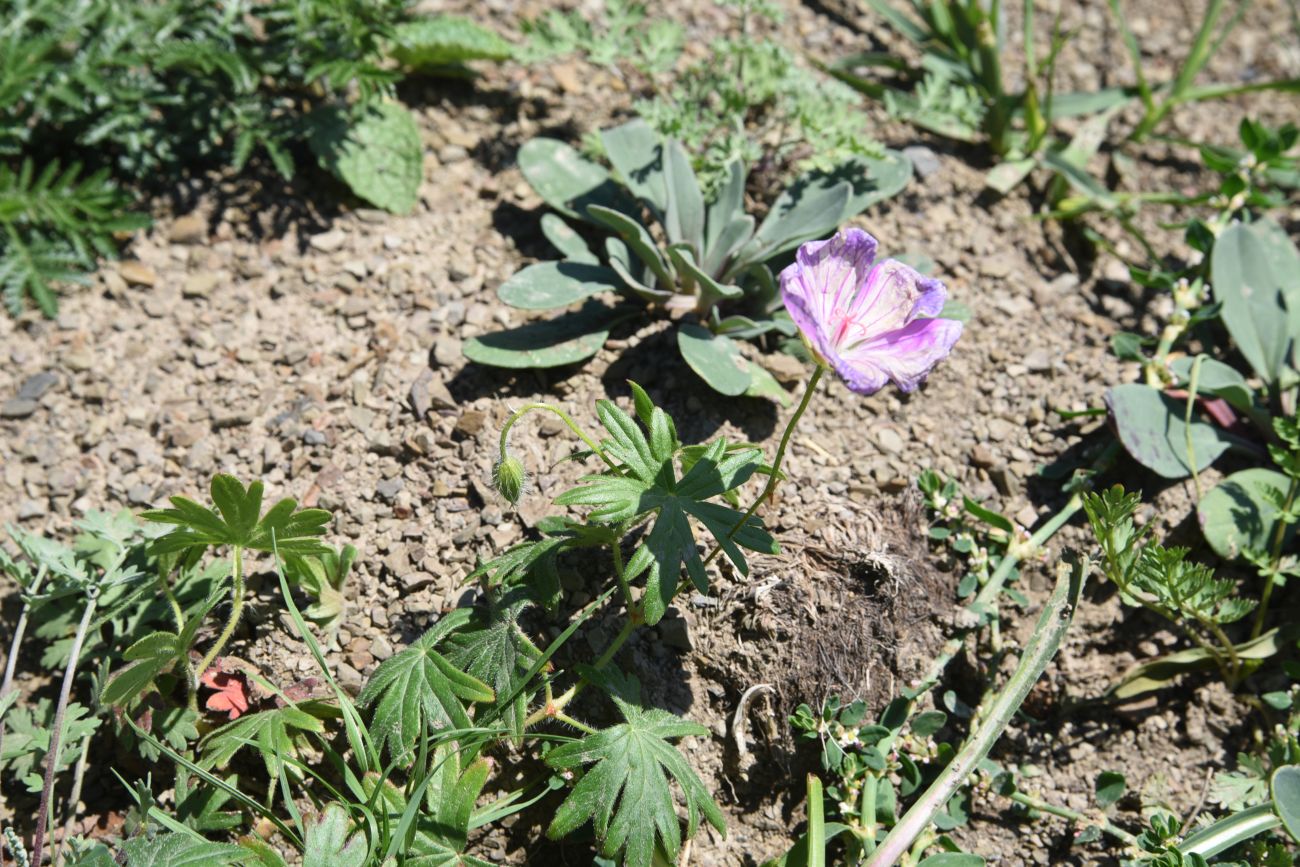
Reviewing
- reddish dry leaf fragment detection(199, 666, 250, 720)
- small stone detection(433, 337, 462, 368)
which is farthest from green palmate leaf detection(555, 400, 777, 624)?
reddish dry leaf fragment detection(199, 666, 250, 720)

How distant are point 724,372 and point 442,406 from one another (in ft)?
2.20

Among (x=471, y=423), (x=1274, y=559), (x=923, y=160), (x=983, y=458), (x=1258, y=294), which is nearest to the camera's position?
(x=1274, y=559)

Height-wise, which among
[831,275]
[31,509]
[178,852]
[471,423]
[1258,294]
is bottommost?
[178,852]

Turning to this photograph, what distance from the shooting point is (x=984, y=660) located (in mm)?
2424

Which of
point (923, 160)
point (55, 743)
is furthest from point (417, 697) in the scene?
point (923, 160)

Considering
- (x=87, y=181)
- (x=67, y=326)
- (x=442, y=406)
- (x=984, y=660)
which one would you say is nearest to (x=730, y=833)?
(x=984, y=660)

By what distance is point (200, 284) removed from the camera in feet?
9.52

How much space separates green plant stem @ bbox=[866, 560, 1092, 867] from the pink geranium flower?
584 millimetres

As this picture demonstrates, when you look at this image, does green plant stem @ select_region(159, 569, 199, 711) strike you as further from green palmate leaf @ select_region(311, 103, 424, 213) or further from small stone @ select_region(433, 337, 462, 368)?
green palmate leaf @ select_region(311, 103, 424, 213)

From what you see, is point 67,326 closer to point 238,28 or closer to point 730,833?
point 238,28

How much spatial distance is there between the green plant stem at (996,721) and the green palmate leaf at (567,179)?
1406 mm

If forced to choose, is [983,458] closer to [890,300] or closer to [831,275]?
[890,300]

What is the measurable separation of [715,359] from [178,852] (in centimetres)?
141

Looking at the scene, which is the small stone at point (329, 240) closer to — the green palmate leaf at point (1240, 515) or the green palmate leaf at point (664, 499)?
the green palmate leaf at point (664, 499)
